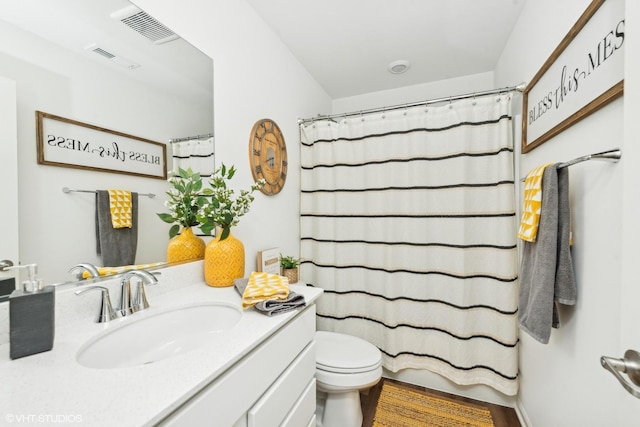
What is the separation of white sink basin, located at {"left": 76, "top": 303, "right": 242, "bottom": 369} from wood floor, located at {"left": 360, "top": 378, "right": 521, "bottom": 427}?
3.80 feet

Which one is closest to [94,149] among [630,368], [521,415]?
[630,368]

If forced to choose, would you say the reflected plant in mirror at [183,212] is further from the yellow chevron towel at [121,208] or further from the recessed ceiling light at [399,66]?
the recessed ceiling light at [399,66]

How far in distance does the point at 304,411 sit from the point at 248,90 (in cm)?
161

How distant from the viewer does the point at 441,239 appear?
5.55 ft

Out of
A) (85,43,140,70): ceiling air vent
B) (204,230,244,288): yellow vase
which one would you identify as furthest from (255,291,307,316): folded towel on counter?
(85,43,140,70): ceiling air vent

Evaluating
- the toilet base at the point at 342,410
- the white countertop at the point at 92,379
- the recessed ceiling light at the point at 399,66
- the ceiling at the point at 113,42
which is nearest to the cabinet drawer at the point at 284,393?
the white countertop at the point at 92,379

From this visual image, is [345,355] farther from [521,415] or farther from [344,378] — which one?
[521,415]

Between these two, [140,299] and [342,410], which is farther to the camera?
[342,410]

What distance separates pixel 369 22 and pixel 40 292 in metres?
1.92

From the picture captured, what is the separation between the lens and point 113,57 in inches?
36.7

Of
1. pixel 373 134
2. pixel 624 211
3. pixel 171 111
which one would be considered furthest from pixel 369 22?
pixel 624 211

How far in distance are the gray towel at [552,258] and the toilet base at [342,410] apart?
0.96 m

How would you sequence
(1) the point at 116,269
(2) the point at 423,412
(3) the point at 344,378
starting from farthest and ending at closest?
(2) the point at 423,412, (3) the point at 344,378, (1) the point at 116,269

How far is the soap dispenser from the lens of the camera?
1.90 ft
